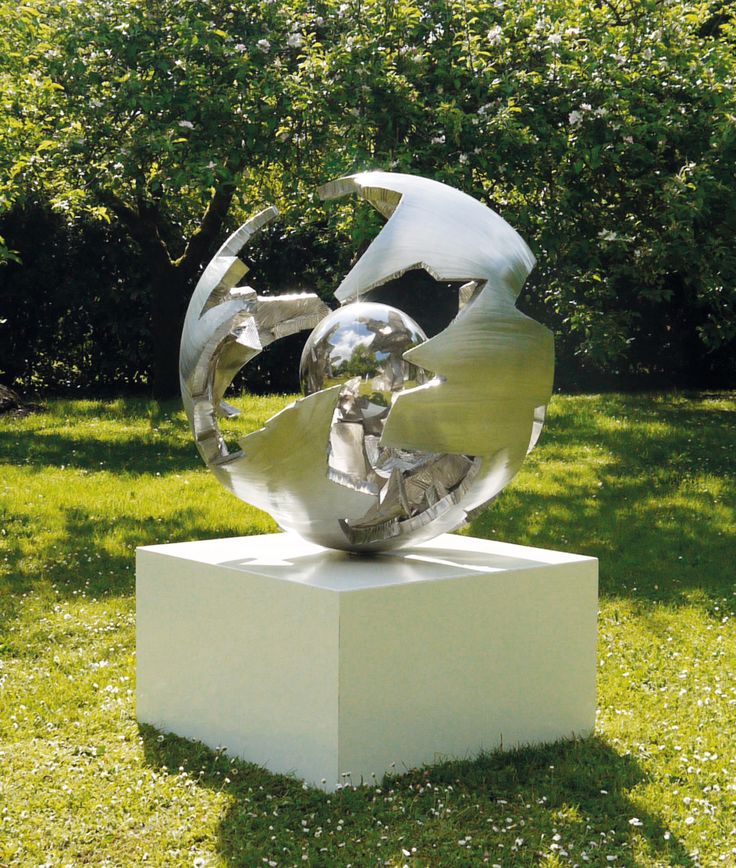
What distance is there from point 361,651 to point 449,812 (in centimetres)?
75

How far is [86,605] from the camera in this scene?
7.88 m

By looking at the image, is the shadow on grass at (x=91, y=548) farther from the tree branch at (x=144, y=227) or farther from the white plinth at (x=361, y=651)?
the tree branch at (x=144, y=227)

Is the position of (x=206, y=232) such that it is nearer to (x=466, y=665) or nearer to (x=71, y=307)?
(x=71, y=307)

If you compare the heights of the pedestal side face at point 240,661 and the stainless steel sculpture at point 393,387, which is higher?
the stainless steel sculpture at point 393,387

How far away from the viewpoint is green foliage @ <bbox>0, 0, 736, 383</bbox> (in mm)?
10477

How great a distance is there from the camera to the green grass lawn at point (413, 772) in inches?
177

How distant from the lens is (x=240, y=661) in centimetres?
532

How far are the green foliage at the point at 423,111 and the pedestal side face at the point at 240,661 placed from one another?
194 inches

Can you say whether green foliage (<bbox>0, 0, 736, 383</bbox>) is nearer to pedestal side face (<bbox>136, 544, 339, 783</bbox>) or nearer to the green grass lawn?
the green grass lawn

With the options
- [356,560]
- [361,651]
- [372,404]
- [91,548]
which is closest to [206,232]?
[91,548]

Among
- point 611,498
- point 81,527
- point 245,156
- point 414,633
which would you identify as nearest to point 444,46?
point 245,156

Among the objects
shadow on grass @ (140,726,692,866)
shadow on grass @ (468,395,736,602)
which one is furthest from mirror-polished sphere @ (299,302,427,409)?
shadow on grass @ (468,395,736,602)

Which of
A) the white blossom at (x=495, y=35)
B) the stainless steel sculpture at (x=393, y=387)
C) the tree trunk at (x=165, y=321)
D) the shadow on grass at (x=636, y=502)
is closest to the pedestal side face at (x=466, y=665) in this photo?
the stainless steel sculpture at (x=393, y=387)

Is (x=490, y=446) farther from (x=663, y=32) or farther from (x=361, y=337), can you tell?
(x=663, y=32)
